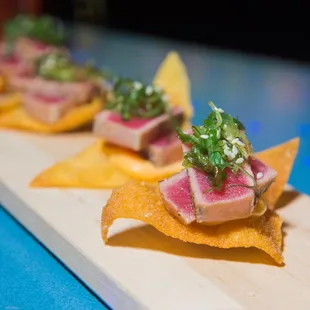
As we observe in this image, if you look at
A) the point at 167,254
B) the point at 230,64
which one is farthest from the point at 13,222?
the point at 230,64

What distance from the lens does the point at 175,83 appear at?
10.4 ft

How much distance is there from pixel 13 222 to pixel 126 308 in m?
0.84

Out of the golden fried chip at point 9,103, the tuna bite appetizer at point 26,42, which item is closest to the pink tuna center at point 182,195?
the golden fried chip at point 9,103

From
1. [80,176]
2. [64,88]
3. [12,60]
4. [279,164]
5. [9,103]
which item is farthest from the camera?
[12,60]

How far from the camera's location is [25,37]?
4195 millimetres

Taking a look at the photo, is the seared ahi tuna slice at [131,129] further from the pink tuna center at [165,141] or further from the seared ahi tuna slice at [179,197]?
the seared ahi tuna slice at [179,197]

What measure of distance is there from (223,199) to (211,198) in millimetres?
38

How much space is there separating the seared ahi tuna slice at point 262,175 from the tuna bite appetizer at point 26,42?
215 cm

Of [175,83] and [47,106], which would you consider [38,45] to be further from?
[175,83]

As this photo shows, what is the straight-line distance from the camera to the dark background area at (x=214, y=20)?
5570 mm

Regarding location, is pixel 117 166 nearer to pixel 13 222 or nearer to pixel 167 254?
pixel 13 222

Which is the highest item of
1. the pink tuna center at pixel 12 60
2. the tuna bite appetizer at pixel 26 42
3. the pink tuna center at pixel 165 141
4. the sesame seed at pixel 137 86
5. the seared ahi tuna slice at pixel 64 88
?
the sesame seed at pixel 137 86

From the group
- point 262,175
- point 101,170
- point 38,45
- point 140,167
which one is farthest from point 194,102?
point 262,175

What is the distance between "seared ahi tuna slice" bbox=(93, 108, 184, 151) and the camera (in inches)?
104
